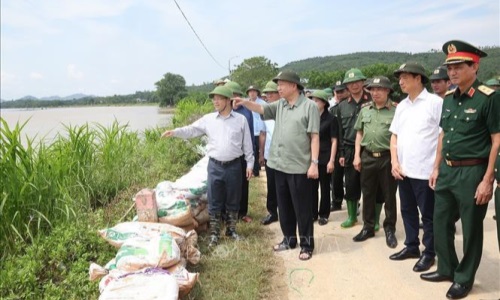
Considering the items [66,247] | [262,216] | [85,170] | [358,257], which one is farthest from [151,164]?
[358,257]

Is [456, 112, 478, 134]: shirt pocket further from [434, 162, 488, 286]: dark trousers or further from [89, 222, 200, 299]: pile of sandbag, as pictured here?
[89, 222, 200, 299]: pile of sandbag

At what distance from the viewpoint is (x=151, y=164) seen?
21.2ft

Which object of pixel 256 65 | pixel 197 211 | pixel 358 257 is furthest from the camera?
pixel 256 65

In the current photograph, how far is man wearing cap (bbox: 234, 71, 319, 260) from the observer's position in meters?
3.39

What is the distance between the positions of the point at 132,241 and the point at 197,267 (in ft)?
2.46

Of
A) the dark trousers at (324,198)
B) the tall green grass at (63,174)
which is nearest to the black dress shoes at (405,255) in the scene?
the dark trousers at (324,198)

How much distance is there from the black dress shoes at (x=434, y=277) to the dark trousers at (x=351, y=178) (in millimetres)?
1345

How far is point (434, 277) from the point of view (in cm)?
295

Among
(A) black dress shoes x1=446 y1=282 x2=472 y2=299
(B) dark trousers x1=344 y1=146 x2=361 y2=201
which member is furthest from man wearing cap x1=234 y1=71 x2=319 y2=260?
(A) black dress shoes x1=446 y1=282 x2=472 y2=299

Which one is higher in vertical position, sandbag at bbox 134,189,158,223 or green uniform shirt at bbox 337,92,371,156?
green uniform shirt at bbox 337,92,371,156

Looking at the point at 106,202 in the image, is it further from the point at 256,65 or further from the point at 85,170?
the point at 256,65

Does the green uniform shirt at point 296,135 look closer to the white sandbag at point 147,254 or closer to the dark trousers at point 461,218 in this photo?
the dark trousers at point 461,218

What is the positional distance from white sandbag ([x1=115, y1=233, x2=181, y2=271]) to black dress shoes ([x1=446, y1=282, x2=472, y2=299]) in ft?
6.54

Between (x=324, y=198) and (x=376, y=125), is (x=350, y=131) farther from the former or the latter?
(x=324, y=198)
